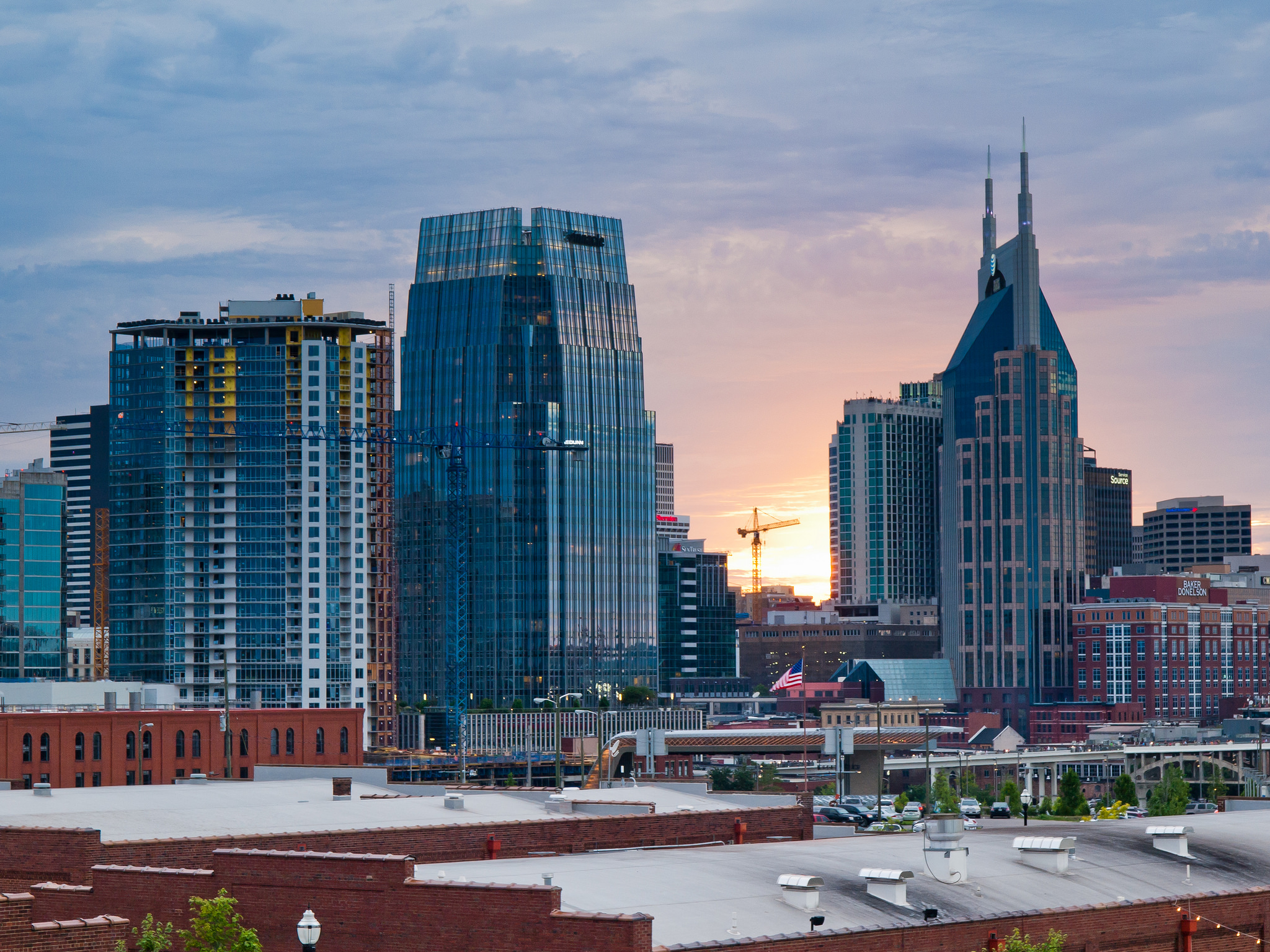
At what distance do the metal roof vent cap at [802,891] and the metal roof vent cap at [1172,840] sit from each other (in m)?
18.9

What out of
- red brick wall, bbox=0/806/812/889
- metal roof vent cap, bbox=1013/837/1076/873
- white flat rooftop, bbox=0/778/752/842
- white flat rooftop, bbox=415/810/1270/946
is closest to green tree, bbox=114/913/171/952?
red brick wall, bbox=0/806/812/889

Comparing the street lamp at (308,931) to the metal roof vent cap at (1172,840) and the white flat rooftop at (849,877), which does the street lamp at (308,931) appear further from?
the metal roof vent cap at (1172,840)

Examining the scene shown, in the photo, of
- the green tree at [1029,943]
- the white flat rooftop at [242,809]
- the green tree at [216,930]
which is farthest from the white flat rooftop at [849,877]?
the white flat rooftop at [242,809]

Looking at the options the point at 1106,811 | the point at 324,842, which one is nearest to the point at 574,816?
the point at 324,842

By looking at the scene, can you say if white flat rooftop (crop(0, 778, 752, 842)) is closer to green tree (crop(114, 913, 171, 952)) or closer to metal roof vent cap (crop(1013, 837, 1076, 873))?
green tree (crop(114, 913, 171, 952))

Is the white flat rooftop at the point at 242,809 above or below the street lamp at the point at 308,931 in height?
below

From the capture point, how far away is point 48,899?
57.6 metres

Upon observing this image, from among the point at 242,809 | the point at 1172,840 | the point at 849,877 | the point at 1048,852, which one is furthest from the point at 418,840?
the point at 1172,840

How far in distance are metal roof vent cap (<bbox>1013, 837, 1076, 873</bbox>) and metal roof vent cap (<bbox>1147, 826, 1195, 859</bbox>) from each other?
18.2 feet

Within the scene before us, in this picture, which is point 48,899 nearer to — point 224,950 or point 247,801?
point 224,950

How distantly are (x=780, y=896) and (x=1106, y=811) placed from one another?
5869 inches

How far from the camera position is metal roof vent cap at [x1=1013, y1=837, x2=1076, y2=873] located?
219 feet

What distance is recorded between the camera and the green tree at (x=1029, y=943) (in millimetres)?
55781

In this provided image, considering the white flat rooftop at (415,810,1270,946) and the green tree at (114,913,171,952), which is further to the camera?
the white flat rooftop at (415,810,1270,946)
